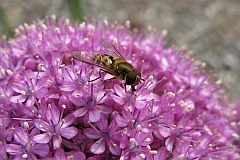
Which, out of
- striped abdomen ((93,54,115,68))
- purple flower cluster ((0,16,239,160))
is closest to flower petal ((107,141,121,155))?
purple flower cluster ((0,16,239,160))

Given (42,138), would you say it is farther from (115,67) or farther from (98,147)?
(115,67)

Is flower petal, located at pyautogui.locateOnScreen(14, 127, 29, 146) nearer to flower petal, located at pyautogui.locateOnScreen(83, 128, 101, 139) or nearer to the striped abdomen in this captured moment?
flower petal, located at pyautogui.locateOnScreen(83, 128, 101, 139)

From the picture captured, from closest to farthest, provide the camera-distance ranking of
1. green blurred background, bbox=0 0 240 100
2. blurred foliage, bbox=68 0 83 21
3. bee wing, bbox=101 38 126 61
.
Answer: bee wing, bbox=101 38 126 61
blurred foliage, bbox=68 0 83 21
green blurred background, bbox=0 0 240 100

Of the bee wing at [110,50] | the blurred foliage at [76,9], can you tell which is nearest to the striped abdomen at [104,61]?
the bee wing at [110,50]

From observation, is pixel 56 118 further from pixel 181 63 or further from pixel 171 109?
pixel 181 63

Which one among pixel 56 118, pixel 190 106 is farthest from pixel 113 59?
pixel 190 106

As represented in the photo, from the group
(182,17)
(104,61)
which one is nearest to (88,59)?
(104,61)

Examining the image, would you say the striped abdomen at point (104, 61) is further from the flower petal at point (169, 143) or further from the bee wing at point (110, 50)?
the flower petal at point (169, 143)
